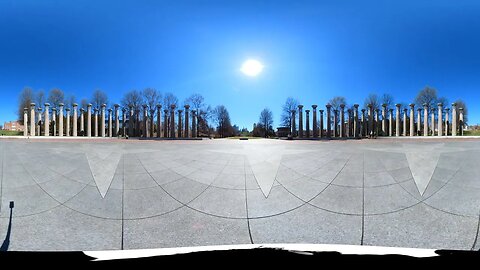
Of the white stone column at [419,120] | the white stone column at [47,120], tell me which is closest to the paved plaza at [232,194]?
the white stone column at [47,120]

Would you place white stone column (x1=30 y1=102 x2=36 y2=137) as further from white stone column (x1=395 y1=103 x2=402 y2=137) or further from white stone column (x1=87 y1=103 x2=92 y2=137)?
white stone column (x1=395 y1=103 x2=402 y2=137)

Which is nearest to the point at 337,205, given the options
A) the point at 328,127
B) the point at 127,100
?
the point at 328,127

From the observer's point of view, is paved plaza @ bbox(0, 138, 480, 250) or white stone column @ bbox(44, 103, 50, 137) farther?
white stone column @ bbox(44, 103, 50, 137)

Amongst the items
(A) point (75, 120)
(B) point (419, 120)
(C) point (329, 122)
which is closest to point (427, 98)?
(B) point (419, 120)

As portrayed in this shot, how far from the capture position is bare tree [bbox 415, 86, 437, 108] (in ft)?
7.29

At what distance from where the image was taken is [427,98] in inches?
89.8

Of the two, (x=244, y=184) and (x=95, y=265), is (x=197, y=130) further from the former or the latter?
(x=95, y=265)

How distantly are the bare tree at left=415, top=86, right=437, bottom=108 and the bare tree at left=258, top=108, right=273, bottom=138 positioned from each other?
5.51 ft

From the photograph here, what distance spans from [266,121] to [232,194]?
0.95m

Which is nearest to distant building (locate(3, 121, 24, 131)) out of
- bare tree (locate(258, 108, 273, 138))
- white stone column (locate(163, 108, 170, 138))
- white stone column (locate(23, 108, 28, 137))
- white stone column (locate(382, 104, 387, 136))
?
white stone column (locate(23, 108, 28, 137))

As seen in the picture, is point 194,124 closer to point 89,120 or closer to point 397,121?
point 89,120

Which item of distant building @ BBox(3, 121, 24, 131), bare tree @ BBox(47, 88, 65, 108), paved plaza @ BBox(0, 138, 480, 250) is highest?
bare tree @ BBox(47, 88, 65, 108)

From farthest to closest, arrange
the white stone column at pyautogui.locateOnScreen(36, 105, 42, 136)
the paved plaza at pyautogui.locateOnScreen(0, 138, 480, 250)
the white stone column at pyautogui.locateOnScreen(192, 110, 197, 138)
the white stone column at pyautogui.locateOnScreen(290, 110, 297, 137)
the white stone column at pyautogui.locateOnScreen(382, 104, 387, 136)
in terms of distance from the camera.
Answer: the white stone column at pyautogui.locateOnScreen(290, 110, 297, 137) → the white stone column at pyautogui.locateOnScreen(382, 104, 387, 136) → the white stone column at pyautogui.locateOnScreen(192, 110, 197, 138) → the white stone column at pyautogui.locateOnScreen(36, 105, 42, 136) → the paved plaza at pyautogui.locateOnScreen(0, 138, 480, 250)

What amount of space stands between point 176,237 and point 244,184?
82 cm
